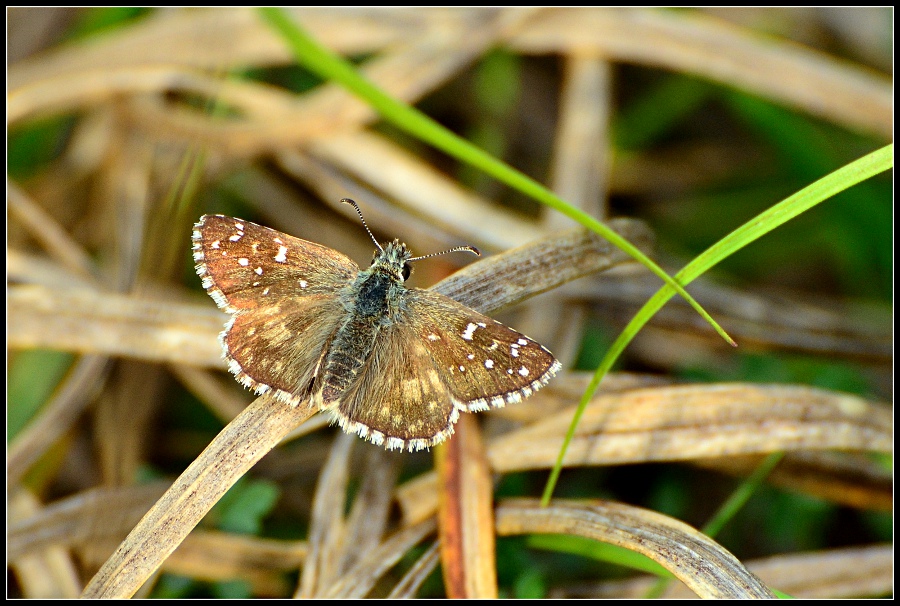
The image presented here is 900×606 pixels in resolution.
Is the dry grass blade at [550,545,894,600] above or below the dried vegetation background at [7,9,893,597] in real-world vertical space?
below

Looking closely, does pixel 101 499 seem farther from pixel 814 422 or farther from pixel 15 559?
pixel 814 422

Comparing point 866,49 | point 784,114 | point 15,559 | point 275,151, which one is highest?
point 866,49

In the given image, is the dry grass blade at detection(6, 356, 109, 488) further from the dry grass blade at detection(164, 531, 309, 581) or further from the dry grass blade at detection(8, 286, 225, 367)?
the dry grass blade at detection(164, 531, 309, 581)

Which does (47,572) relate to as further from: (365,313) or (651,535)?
(651,535)

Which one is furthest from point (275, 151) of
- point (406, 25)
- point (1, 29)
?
point (1, 29)

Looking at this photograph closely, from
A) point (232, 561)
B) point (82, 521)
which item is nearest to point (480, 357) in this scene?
point (232, 561)

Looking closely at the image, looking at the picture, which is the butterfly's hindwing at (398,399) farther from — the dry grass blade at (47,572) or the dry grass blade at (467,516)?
the dry grass blade at (47,572)

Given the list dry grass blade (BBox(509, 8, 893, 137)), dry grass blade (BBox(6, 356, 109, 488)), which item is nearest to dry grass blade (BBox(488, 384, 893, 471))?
dry grass blade (BBox(6, 356, 109, 488))
